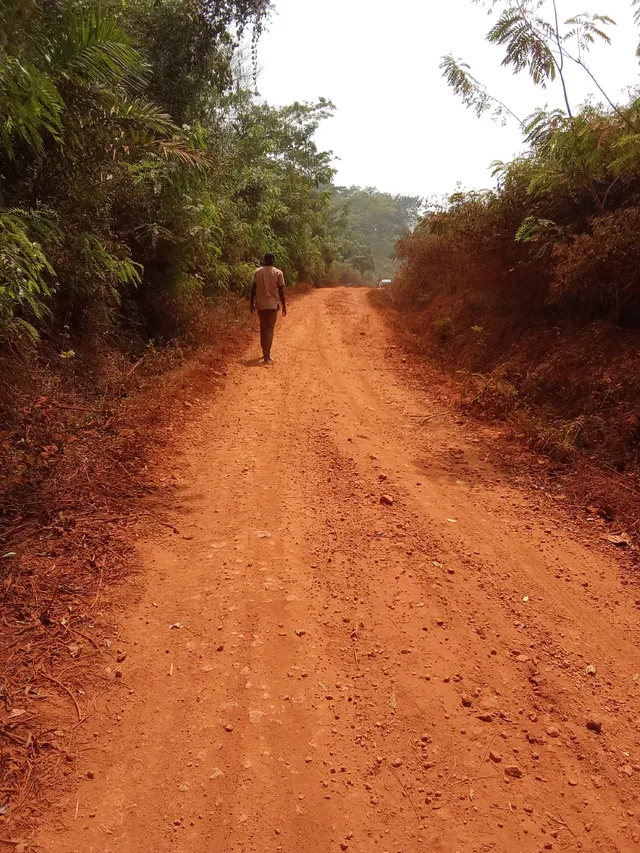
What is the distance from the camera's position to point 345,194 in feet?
252

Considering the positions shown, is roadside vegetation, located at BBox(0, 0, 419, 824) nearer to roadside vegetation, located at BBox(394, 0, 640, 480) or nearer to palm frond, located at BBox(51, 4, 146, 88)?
palm frond, located at BBox(51, 4, 146, 88)

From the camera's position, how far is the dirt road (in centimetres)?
212

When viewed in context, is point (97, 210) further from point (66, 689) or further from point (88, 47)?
point (66, 689)

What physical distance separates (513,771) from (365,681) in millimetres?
786

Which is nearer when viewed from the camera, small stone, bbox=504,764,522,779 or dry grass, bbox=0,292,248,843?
small stone, bbox=504,764,522,779

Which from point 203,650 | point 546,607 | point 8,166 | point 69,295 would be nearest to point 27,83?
point 8,166

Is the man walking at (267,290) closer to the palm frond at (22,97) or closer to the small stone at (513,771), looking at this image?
the palm frond at (22,97)

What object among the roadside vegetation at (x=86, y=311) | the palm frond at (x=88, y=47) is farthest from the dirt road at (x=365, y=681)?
the palm frond at (x=88, y=47)

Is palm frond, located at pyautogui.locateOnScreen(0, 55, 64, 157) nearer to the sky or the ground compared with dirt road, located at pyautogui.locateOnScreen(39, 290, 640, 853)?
nearer to the sky

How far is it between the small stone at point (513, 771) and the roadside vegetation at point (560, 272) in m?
3.15

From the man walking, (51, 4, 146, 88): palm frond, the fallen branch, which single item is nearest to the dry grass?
the fallen branch

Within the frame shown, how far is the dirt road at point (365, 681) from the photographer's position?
6.95ft

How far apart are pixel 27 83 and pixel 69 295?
2.62 meters

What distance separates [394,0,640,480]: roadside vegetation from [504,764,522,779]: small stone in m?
3.15
